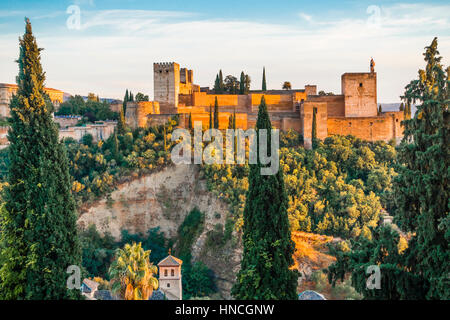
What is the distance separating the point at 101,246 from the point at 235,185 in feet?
29.0

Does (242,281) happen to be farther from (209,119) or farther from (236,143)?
(209,119)

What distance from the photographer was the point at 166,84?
3766 centimetres

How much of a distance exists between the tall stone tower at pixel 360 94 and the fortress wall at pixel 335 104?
0.34 meters

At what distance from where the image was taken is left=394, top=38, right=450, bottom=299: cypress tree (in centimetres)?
871

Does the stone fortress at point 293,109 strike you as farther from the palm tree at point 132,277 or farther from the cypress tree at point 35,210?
the cypress tree at point 35,210

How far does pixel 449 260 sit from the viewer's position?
8.60m

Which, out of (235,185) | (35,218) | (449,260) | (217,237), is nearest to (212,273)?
(217,237)

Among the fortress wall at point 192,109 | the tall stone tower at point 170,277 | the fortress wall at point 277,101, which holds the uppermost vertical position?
the fortress wall at point 277,101

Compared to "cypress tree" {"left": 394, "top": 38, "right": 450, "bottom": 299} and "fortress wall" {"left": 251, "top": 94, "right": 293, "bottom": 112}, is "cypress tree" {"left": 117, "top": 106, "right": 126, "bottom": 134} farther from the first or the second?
"cypress tree" {"left": 394, "top": 38, "right": 450, "bottom": 299}

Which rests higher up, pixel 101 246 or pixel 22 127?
pixel 22 127

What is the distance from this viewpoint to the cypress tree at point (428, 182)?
8711mm
